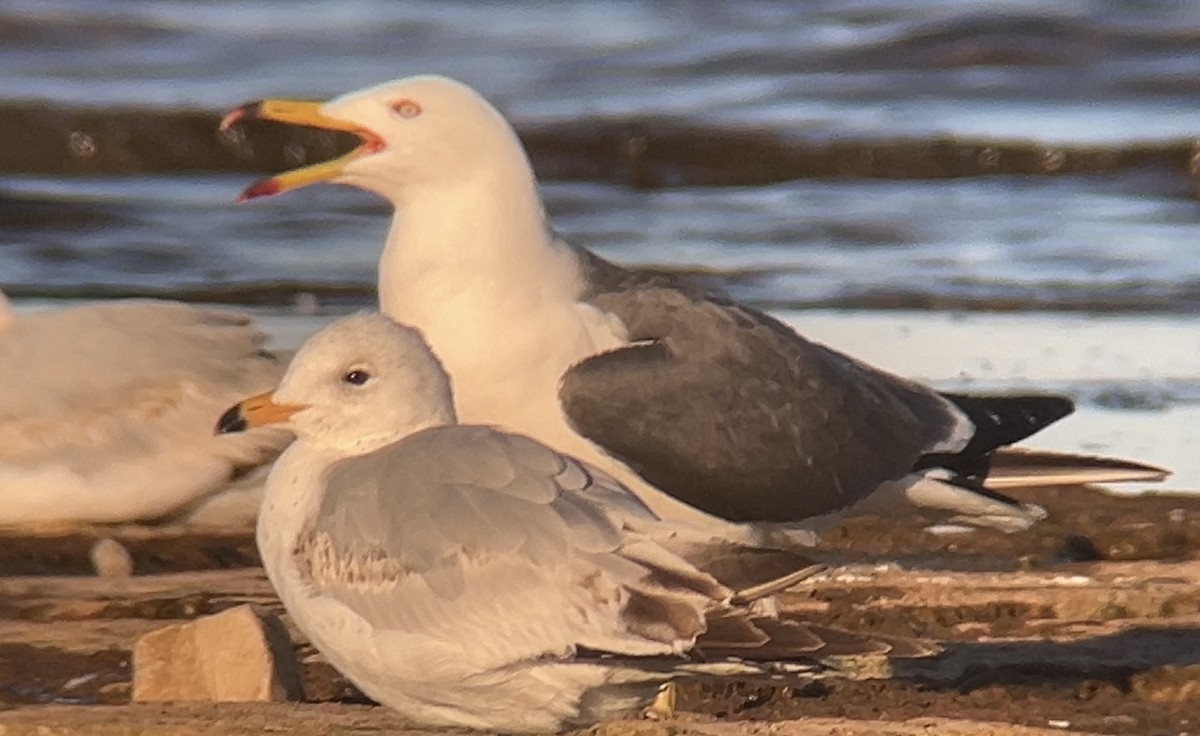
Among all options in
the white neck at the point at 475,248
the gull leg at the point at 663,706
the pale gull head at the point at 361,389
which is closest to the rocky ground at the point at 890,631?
the gull leg at the point at 663,706

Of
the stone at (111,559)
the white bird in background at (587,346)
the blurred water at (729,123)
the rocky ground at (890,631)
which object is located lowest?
the blurred water at (729,123)

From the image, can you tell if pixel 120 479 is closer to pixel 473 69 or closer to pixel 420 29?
pixel 473 69

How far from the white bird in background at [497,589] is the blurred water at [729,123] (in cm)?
413

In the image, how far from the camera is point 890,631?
18.1 feet

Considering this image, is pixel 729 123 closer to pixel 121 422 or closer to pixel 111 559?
pixel 121 422

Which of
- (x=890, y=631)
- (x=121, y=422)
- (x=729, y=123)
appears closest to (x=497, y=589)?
(x=890, y=631)

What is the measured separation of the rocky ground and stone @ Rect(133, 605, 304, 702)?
87 millimetres

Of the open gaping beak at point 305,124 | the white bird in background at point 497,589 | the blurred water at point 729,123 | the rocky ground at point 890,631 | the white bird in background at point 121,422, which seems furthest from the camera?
the blurred water at point 729,123

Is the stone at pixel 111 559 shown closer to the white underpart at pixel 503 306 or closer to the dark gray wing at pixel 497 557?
the white underpart at pixel 503 306

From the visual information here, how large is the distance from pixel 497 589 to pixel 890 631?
1495 millimetres

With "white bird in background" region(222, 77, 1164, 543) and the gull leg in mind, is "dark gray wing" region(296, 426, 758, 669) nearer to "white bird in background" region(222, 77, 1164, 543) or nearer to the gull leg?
the gull leg

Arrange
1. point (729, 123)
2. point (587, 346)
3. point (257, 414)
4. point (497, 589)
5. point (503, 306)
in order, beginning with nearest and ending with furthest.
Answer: point (497, 589)
point (257, 414)
point (503, 306)
point (587, 346)
point (729, 123)

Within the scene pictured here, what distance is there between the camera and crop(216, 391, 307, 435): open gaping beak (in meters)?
4.66

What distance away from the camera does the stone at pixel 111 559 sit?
606 centimetres
